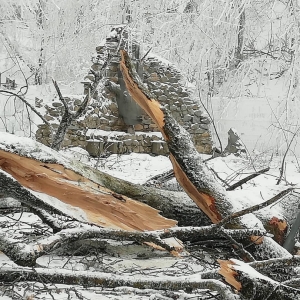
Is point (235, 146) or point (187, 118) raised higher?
point (187, 118)

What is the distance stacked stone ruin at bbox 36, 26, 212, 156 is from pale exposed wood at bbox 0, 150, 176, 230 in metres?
7.68

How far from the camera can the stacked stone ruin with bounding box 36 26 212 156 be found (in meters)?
10.4

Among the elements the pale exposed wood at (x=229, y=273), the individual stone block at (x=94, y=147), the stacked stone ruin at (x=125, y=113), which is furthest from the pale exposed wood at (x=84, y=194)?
the individual stone block at (x=94, y=147)

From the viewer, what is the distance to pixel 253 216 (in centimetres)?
257

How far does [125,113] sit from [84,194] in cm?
854

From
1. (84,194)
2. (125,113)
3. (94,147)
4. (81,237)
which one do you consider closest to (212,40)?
(125,113)

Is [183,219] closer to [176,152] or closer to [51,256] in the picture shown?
[176,152]

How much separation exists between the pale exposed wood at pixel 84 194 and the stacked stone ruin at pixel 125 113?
7.68 m

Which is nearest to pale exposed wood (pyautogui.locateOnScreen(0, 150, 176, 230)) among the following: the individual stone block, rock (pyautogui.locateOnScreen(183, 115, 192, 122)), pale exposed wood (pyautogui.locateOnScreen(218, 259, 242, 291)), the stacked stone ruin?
pale exposed wood (pyautogui.locateOnScreen(218, 259, 242, 291))

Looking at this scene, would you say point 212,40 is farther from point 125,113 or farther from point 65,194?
point 65,194

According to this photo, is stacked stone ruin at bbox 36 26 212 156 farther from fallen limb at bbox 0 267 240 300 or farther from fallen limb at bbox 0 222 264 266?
fallen limb at bbox 0 267 240 300

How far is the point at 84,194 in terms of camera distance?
99.3 inches

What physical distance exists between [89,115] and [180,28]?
12.8ft

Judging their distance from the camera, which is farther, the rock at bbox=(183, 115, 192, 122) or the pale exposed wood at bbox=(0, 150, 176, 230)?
the rock at bbox=(183, 115, 192, 122)
